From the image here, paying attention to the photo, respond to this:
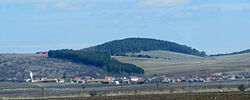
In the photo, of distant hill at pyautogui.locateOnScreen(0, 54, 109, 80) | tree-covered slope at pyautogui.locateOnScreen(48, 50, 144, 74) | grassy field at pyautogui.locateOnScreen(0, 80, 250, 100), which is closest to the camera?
grassy field at pyautogui.locateOnScreen(0, 80, 250, 100)

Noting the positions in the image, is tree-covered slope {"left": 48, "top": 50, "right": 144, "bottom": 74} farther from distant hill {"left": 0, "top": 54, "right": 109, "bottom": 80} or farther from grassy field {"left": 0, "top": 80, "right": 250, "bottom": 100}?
grassy field {"left": 0, "top": 80, "right": 250, "bottom": 100}

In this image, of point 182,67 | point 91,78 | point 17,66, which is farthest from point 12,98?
point 182,67

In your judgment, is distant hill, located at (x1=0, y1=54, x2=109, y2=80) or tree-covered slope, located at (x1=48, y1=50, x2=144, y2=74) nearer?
distant hill, located at (x1=0, y1=54, x2=109, y2=80)

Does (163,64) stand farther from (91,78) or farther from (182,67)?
(91,78)

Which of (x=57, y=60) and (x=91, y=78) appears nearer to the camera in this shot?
(x=91, y=78)

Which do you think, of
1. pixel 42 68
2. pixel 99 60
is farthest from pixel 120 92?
pixel 99 60

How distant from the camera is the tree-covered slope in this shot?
157000 mm

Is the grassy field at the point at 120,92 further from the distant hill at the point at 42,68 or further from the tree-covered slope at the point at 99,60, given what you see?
the tree-covered slope at the point at 99,60

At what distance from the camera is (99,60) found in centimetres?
16350

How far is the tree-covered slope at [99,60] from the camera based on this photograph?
15700 centimetres

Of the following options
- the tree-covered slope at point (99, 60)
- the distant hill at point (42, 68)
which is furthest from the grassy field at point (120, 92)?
the tree-covered slope at point (99, 60)

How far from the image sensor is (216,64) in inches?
6732

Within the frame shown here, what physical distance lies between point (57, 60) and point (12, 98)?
10060 cm

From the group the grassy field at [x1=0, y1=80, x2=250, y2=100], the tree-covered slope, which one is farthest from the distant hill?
the grassy field at [x1=0, y1=80, x2=250, y2=100]
